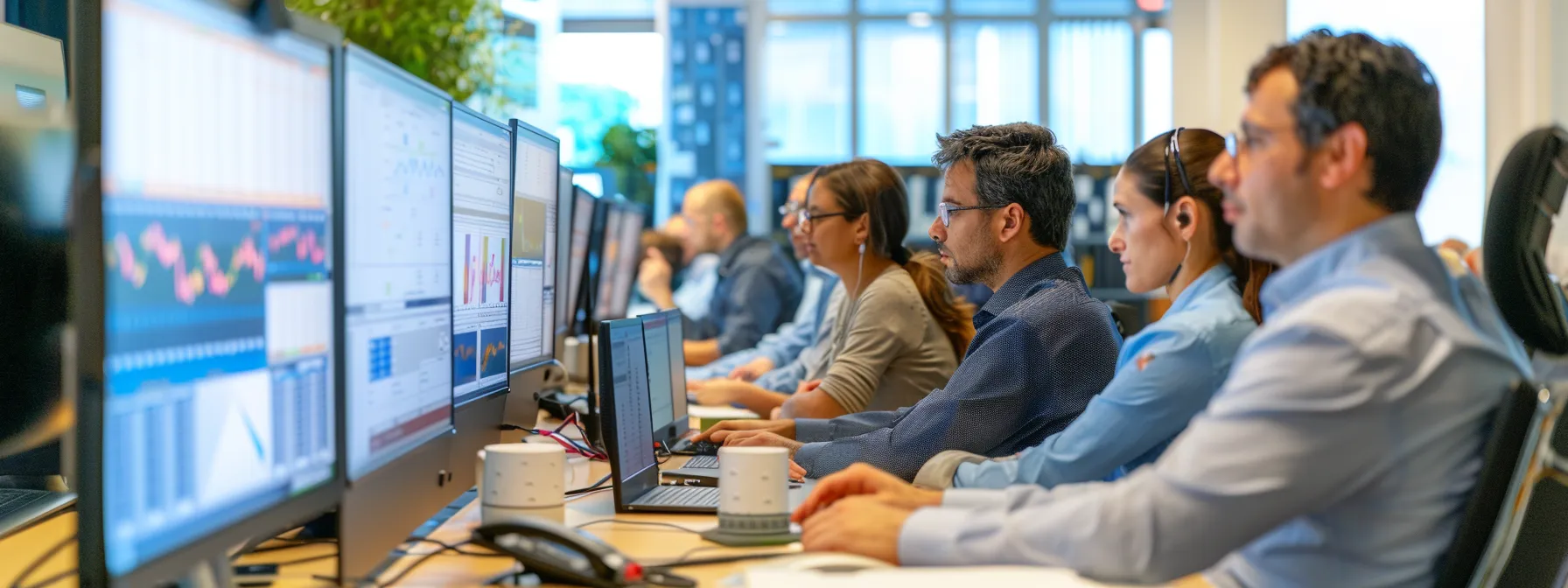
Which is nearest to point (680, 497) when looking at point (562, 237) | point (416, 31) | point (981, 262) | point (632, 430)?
point (632, 430)

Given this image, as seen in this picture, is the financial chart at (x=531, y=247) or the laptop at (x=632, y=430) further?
the financial chart at (x=531, y=247)

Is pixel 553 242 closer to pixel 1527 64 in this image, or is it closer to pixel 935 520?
pixel 935 520

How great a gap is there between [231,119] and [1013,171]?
172 cm

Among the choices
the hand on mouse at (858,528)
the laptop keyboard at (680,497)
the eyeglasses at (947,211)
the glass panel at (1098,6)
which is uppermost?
the glass panel at (1098,6)

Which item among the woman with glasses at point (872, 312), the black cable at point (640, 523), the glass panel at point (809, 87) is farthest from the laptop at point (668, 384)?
the glass panel at point (809, 87)

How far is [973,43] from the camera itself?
8.56 meters

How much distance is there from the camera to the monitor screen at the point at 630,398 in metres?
1.85

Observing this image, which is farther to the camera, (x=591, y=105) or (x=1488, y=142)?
(x=591, y=105)

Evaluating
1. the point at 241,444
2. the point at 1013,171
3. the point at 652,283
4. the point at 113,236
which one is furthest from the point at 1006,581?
the point at 652,283

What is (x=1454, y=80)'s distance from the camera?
267 inches

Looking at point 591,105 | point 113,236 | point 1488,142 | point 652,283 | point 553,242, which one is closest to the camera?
point 113,236

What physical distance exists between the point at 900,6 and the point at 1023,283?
21.3ft

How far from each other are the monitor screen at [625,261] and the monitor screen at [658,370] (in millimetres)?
1930

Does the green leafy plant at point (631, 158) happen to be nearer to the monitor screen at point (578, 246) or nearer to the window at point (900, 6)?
the window at point (900, 6)
